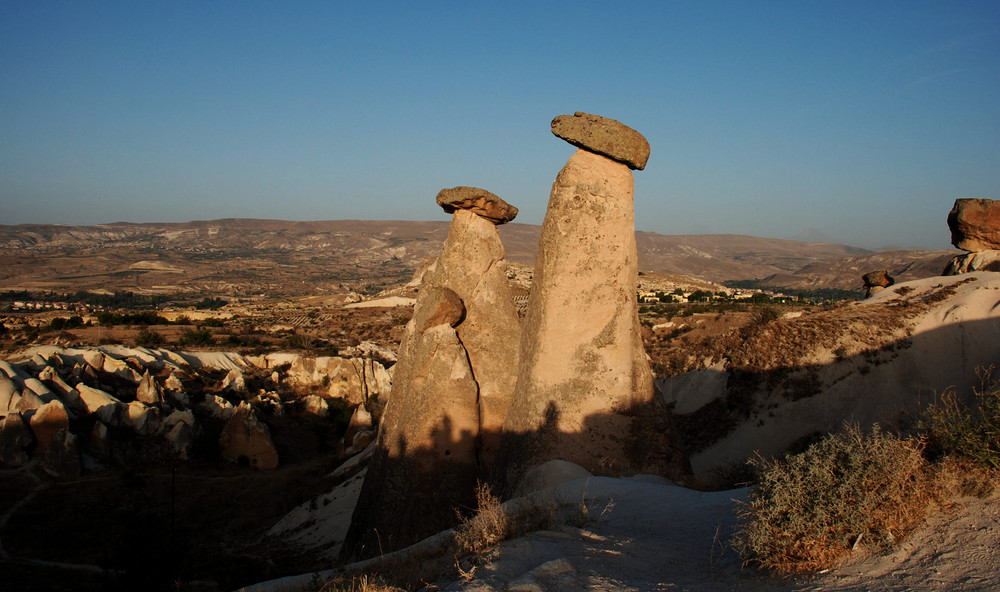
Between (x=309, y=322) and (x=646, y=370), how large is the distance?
1562 inches

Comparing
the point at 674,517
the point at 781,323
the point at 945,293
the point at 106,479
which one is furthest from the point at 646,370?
the point at 106,479

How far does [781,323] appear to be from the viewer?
1273cm

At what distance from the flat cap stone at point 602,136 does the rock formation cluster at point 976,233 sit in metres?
12.2

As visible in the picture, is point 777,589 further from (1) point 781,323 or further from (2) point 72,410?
(2) point 72,410

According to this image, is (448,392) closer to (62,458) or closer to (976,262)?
(62,458)

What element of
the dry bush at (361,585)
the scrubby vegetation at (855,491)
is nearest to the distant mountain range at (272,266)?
the scrubby vegetation at (855,491)

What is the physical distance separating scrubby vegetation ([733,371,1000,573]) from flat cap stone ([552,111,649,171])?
13.7ft

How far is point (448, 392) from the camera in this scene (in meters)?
8.42

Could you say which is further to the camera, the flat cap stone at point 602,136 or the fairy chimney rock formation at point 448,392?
the fairy chimney rock formation at point 448,392

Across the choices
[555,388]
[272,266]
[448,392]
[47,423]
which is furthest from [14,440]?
[272,266]

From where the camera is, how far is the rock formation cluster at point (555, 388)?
286 inches

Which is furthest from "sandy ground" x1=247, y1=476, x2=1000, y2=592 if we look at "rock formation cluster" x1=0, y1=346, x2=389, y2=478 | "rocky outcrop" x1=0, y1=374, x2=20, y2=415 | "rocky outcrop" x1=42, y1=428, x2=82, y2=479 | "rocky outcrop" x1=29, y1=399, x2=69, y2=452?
"rocky outcrop" x1=0, y1=374, x2=20, y2=415

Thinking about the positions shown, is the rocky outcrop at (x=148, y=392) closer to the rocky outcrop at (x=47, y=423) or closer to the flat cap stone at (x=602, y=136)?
the rocky outcrop at (x=47, y=423)

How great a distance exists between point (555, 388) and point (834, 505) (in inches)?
146
